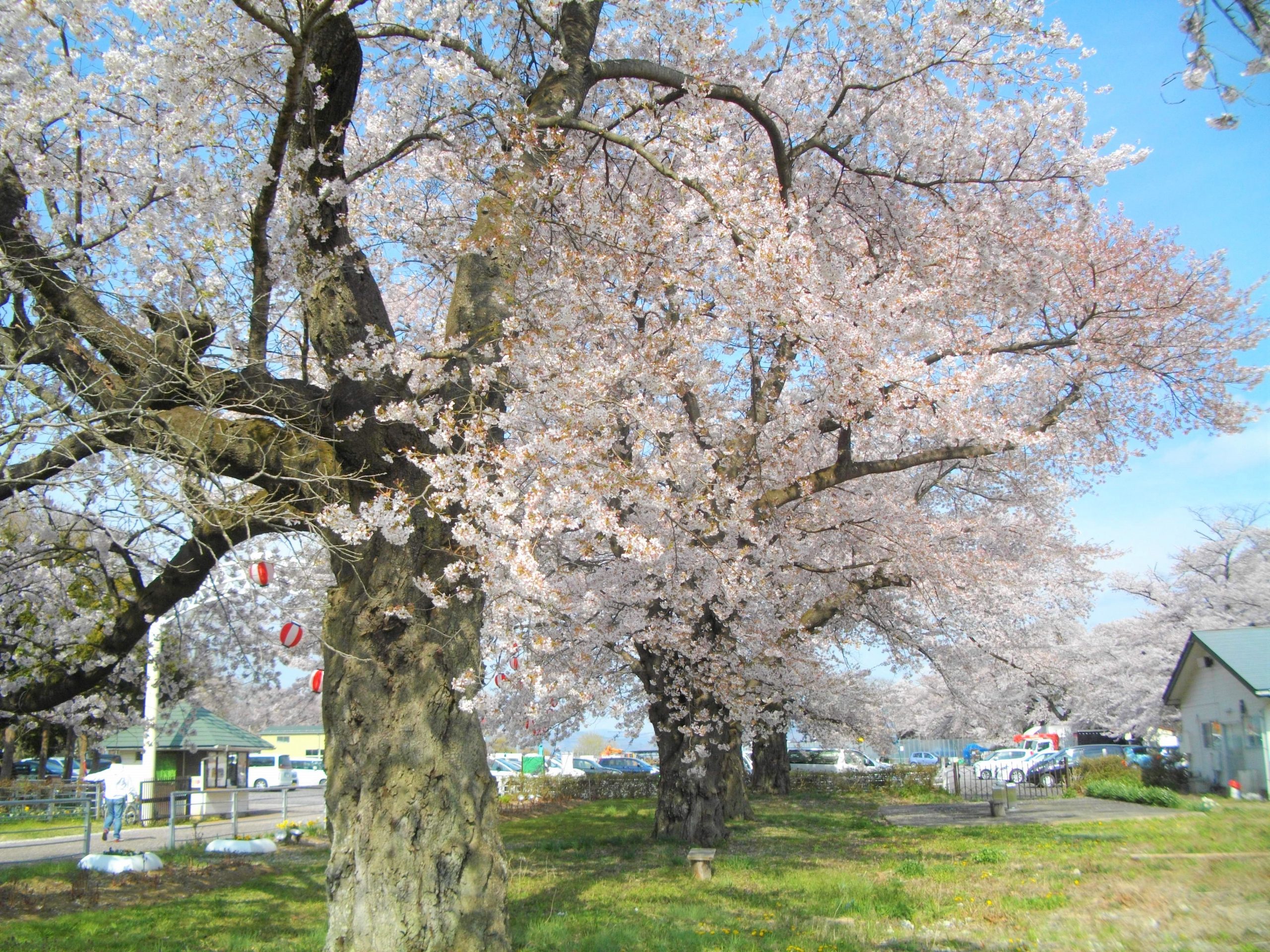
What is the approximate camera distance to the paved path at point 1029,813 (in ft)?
58.1

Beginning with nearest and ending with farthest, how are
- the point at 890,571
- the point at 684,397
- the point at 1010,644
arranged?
the point at 684,397 < the point at 890,571 < the point at 1010,644

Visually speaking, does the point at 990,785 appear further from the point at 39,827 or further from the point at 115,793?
the point at 39,827

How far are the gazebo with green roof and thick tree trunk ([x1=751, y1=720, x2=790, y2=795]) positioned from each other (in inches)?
610

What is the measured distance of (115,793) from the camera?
22172mm

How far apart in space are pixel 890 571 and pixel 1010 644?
8.80m

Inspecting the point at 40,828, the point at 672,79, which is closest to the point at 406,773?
the point at 672,79

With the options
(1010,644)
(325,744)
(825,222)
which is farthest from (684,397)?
(1010,644)

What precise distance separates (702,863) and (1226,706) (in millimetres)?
17940

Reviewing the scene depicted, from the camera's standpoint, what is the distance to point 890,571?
1398 centimetres

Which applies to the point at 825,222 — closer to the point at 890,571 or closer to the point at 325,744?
the point at 890,571

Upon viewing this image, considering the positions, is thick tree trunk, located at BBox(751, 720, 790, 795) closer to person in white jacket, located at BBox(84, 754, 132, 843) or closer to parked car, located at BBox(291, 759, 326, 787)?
person in white jacket, located at BBox(84, 754, 132, 843)

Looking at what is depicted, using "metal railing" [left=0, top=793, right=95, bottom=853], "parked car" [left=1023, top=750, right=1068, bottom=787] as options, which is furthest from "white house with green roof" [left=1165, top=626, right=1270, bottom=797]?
"metal railing" [left=0, top=793, right=95, bottom=853]

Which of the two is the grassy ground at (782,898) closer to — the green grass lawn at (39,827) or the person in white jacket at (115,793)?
the person in white jacket at (115,793)

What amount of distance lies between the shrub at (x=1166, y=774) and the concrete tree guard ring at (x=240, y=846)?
68.1ft
